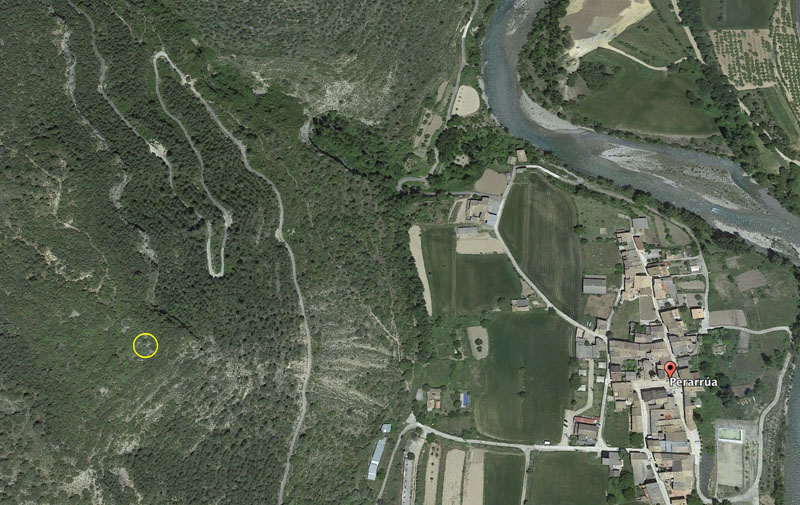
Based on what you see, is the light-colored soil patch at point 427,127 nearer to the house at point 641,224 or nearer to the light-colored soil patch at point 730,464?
the house at point 641,224

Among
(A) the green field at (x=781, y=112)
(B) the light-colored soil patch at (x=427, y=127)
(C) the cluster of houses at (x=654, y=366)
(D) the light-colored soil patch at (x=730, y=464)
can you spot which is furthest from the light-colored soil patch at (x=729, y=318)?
(B) the light-colored soil patch at (x=427, y=127)

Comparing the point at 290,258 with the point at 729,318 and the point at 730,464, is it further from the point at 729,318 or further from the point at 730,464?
the point at 730,464

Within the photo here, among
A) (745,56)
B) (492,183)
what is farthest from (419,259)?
(745,56)

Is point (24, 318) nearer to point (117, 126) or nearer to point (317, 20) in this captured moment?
point (117, 126)

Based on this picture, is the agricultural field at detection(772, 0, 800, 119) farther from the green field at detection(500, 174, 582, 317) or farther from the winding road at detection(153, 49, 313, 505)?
Answer: the winding road at detection(153, 49, 313, 505)

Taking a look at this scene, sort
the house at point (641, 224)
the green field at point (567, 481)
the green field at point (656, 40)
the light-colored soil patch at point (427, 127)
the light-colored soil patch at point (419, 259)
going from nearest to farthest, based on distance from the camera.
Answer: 1. the green field at point (567, 481)
2. the light-colored soil patch at point (419, 259)
3. the house at point (641, 224)
4. the light-colored soil patch at point (427, 127)
5. the green field at point (656, 40)

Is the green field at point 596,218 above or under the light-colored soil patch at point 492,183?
under

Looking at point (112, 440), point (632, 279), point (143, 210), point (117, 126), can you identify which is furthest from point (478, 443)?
point (117, 126)
